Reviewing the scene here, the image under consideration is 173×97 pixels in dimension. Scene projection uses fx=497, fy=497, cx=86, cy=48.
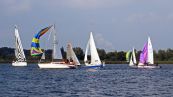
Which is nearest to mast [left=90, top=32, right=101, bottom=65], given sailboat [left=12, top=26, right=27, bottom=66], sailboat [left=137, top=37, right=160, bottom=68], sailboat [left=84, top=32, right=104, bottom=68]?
sailboat [left=84, top=32, right=104, bottom=68]

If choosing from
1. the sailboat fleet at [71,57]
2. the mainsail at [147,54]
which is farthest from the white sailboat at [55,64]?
the mainsail at [147,54]

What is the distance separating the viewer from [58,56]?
335ft

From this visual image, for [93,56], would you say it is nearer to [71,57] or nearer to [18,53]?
[71,57]

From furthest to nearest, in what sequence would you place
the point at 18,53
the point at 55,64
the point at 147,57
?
the point at 18,53 → the point at 147,57 → the point at 55,64

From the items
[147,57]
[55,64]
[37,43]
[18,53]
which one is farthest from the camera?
[18,53]

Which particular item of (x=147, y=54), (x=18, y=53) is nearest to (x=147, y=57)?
(x=147, y=54)

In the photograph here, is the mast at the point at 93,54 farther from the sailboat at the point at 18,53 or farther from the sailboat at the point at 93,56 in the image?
the sailboat at the point at 18,53

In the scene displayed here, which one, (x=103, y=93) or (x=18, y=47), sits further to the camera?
(x=18, y=47)

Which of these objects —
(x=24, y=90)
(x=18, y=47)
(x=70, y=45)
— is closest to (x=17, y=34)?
(x=18, y=47)

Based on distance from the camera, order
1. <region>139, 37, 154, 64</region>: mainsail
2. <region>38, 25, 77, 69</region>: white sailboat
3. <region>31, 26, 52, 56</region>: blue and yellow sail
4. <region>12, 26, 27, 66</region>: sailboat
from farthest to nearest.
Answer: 1. <region>12, 26, 27, 66</region>: sailboat
2. <region>139, 37, 154, 64</region>: mainsail
3. <region>31, 26, 52, 56</region>: blue and yellow sail
4. <region>38, 25, 77, 69</region>: white sailboat

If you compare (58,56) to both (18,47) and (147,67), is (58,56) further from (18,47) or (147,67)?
(18,47)

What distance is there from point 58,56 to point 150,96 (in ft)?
206

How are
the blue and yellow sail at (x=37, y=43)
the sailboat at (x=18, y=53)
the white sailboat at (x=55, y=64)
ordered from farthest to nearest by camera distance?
the sailboat at (x=18, y=53), the blue and yellow sail at (x=37, y=43), the white sailboat at (x=55, y=64)

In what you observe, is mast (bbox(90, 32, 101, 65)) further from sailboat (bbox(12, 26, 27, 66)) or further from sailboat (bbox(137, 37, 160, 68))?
sailboat (bbox(12, 26, 27, 66))
